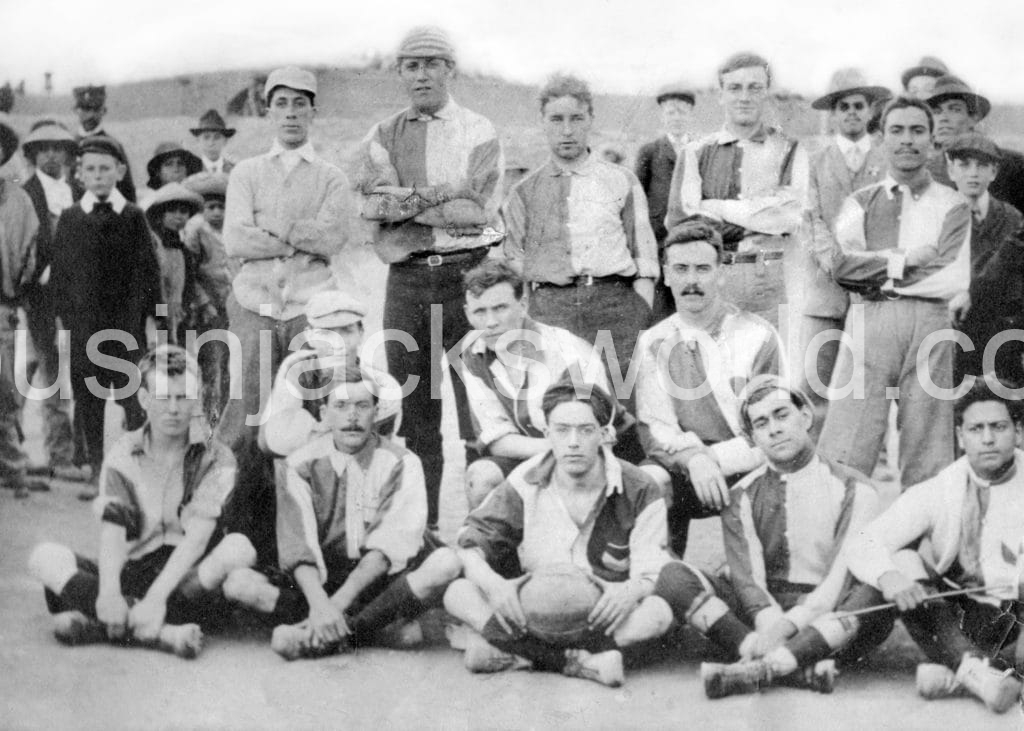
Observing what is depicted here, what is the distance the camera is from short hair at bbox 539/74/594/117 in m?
5.10

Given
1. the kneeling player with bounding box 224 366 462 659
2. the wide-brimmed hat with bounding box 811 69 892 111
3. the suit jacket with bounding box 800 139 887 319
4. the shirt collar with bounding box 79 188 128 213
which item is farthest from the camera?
the shirt collar with bounding box 79 188 128 213

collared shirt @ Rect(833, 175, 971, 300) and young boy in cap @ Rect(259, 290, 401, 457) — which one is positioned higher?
collared shirt @ Rect(833, 175, 971, 300)

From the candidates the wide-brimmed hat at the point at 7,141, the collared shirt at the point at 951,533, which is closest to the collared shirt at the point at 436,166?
the wide-brimmed hat at the point at 7,141

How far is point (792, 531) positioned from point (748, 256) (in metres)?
1.13

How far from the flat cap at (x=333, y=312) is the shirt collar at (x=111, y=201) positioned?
38.3 inches

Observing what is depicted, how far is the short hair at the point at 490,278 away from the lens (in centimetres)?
500

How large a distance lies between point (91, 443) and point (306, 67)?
186cm

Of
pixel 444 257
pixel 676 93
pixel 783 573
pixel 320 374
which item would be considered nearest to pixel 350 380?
pixel 320 374

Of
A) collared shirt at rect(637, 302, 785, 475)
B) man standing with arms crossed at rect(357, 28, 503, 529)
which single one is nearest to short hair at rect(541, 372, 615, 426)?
collared shirt at rect(637, 302, 785, 475)

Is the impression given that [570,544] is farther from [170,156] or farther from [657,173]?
[170,156]

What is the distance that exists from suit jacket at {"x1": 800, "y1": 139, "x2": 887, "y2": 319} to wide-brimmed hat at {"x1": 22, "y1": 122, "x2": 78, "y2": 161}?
316 cm

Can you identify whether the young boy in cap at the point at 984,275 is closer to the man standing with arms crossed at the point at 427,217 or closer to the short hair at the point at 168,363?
the man standing with arms crossed at the point at 427,217

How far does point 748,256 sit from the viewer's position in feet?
16.6

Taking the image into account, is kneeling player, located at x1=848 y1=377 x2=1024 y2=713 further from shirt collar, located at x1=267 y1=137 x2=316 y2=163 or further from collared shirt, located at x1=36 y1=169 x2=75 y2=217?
collared shirt, located at x1=36 y1=169 x2=75 y2=217
